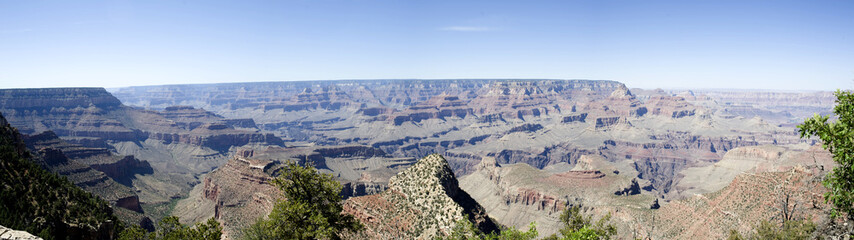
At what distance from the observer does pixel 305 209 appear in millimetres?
27688

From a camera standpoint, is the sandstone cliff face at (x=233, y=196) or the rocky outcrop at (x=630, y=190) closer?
the sandstone cliff face at (x=233, y=196)

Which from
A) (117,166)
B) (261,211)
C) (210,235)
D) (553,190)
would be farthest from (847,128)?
(117,166)

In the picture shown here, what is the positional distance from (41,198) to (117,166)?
13251cm

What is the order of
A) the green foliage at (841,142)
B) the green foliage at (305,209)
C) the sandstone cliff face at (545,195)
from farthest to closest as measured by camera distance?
the sandstone cliff face at (545,195) → the green foliage at (305,209) → the green foliage at (841,142)

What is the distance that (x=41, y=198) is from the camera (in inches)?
1720

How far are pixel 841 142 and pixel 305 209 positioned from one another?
2726 cm

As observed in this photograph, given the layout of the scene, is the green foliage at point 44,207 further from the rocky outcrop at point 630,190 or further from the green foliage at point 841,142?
the rocky outcrop at point 630,190

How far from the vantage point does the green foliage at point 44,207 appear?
→ 1508 inches

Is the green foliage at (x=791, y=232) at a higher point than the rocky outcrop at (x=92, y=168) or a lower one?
higher

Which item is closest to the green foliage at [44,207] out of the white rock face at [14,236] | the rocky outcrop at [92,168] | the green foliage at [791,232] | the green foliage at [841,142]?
the white rock face at [14,236]

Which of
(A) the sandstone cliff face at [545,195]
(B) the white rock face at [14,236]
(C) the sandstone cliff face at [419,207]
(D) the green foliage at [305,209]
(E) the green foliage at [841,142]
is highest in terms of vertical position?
(E) the green foliage at [841,142]

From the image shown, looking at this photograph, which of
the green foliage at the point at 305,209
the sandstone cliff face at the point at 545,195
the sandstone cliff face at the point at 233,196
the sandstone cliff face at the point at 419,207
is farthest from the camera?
the sandstone cliff face at the point at 545,195

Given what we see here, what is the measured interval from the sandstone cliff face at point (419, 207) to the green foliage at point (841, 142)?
3058 cm

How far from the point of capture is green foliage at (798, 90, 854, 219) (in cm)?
1529
